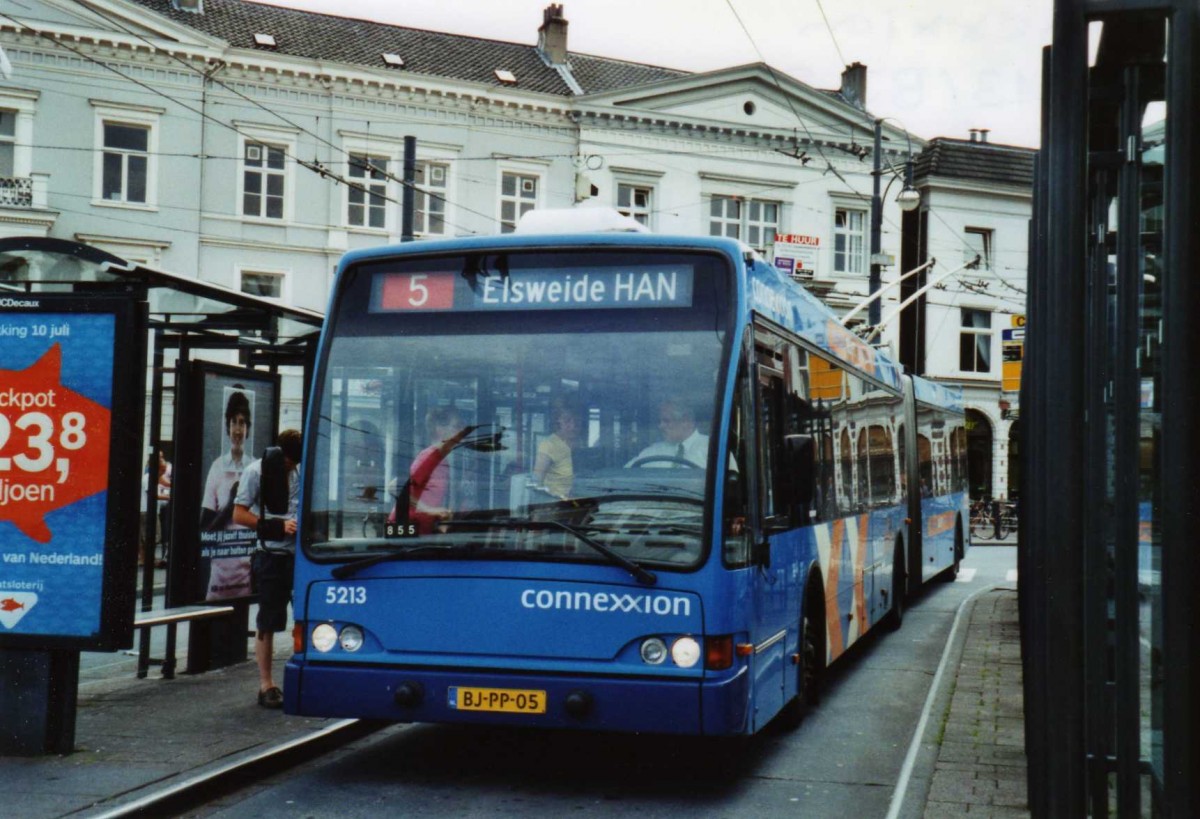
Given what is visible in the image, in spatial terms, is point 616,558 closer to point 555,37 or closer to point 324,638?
point 324,638

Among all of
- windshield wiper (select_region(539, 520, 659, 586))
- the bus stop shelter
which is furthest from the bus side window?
the bus stop shelter

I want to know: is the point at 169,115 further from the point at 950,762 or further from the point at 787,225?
the point at 950,762

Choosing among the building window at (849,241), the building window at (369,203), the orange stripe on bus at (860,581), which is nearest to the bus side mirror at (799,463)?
the orange stripe on bus at (860,581)

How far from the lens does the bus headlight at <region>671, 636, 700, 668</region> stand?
6684 mm

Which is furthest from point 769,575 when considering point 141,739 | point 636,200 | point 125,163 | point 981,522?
point 981,522

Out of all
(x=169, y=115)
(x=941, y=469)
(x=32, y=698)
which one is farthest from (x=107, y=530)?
(x=169, y=115)

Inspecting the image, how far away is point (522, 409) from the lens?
7.05 m

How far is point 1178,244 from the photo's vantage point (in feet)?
9.08

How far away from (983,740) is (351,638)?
3.57m

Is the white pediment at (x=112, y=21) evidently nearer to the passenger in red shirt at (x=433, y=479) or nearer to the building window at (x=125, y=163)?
the building window at (x=125, y=163)

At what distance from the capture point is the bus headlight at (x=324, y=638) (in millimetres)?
7148

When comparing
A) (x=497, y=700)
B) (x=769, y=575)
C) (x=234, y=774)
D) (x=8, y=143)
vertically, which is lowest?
(x=234, y=774)

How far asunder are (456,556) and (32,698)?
7.87 ft

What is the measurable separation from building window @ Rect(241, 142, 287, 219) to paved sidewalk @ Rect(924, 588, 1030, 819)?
24.1 meters
